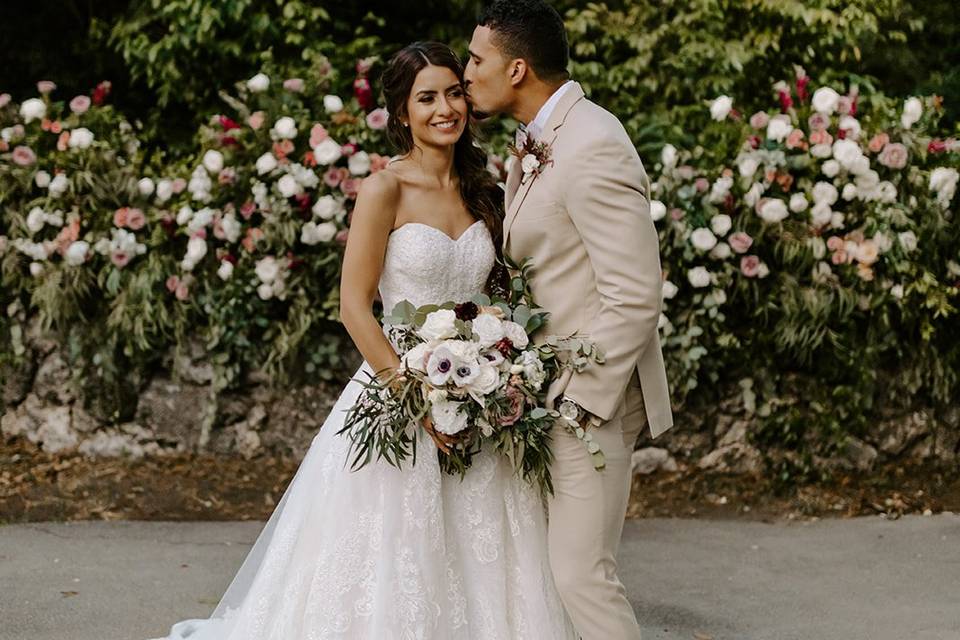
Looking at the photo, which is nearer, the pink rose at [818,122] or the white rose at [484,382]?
the white rose at [484,382]

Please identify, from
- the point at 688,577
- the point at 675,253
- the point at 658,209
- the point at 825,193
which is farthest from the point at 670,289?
the point at 688,577

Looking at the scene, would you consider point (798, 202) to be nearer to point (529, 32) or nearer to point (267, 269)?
point (267, 269)

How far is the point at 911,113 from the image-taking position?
652 cm

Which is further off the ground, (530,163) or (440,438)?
(530,163)

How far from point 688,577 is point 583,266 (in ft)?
8.05

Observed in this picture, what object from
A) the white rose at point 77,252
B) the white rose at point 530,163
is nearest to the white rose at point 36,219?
the white rose at point 77,252

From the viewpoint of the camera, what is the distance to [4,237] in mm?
6863

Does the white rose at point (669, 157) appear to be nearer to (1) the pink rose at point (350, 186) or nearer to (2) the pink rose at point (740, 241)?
(2) the pink rose at point (740, 241)

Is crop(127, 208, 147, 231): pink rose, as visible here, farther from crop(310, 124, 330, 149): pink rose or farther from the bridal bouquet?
the bridal bouquet

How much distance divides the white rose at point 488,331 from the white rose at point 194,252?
137 inches

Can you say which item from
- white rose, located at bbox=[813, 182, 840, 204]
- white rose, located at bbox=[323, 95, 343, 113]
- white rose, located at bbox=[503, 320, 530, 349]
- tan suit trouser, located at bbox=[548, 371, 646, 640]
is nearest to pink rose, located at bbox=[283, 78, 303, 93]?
white rose, located at bbox=[323, 95, 343, 113]

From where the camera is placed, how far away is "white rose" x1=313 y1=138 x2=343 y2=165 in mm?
6332

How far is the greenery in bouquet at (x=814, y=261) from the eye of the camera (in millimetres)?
6281

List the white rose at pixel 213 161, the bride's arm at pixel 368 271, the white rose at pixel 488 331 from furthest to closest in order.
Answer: the white rose at pixel 213 161 → the bride's arm at pixel 368 271 → the white rose at pixel 488 331
